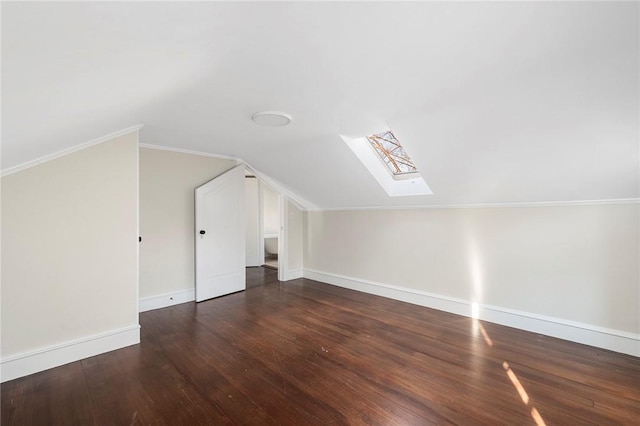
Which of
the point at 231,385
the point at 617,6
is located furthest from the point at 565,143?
the point at 231,385

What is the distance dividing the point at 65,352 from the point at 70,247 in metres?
0.88

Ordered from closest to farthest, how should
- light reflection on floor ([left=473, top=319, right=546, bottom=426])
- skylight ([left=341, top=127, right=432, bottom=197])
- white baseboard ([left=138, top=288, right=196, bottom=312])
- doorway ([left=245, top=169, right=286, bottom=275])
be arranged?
light reflection on floor ([left=473, top=319, right=546, bottom=426]), skylight ([left=341, top=127, right=432, bottom=197]), white baseboard ([left=138, top=288, right=196, bottom=312]), doorway ([left=245, top=169, right=286, bottom=275])

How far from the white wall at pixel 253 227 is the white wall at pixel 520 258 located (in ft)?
9.75

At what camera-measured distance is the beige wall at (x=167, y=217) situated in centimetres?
353

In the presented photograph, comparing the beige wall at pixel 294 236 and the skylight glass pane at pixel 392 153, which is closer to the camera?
the skylight glass pane at pixel 392 153

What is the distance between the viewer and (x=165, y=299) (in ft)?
12.1

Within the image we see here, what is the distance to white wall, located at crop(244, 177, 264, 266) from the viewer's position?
659cm

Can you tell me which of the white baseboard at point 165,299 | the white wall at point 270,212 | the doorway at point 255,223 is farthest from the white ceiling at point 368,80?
the white wall at point 270,212

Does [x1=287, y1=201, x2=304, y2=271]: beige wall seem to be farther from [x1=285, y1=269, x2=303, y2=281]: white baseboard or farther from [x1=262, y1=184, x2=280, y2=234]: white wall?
[x1=262, y1=184, x2=280, y2=234]: white wall

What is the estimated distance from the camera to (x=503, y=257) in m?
3.07

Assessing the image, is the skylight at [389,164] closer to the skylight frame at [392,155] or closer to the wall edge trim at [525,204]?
the skylight frame at [392,155]

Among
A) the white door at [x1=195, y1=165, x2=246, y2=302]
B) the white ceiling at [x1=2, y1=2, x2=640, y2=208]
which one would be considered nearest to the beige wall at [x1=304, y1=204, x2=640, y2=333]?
the white ceiling at [x1=2, y1=2, x2=640, y2=208]

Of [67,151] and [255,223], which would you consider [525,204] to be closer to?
[67,151]

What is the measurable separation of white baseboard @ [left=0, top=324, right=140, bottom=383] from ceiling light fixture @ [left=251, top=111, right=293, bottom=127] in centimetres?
232
